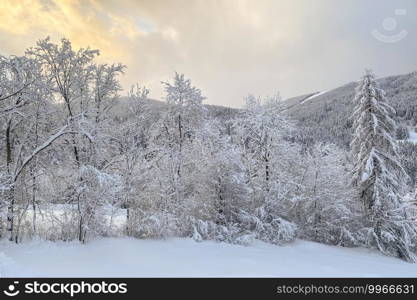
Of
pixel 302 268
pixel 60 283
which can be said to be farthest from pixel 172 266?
pixel 302 268

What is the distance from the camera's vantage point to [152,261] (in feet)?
35.4

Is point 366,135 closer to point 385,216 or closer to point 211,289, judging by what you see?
point 385,216

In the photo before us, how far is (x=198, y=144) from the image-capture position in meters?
19.7

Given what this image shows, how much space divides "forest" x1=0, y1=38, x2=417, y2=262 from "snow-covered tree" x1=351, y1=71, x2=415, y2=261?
7cm

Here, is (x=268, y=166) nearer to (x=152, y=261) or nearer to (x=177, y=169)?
(x=177, y=169)

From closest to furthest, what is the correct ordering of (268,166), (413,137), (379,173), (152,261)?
1. (152,261)
2. (379,173)
3. (268,166)
4. (413,137)

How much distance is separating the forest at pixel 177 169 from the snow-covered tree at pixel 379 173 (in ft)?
0.22

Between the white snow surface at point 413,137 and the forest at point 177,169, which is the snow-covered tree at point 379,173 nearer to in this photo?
the forest at point 177,169

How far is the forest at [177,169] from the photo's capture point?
12.6 metres

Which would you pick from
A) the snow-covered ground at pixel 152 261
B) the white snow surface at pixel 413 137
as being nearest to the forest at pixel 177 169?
the snow-covered ground at pixel 152 261

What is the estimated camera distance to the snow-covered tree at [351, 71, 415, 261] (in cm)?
1769

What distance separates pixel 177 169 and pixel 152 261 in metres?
8.32

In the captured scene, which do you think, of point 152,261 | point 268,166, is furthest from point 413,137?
point 152,261

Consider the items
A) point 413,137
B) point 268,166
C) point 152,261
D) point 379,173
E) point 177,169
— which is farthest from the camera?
point 413,137
